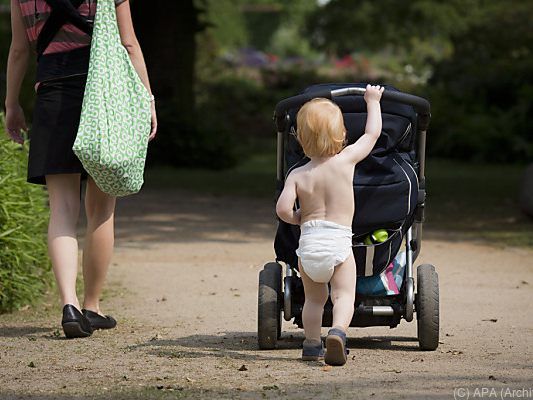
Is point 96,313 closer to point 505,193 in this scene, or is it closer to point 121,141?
point 121,141

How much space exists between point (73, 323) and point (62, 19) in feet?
4.99

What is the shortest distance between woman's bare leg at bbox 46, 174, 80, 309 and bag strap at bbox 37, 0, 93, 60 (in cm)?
69

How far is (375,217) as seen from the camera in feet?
18.4

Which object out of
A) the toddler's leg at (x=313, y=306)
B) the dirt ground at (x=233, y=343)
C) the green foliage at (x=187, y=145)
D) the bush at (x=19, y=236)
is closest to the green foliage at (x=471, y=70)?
the green foliage at (x=187, y=145)

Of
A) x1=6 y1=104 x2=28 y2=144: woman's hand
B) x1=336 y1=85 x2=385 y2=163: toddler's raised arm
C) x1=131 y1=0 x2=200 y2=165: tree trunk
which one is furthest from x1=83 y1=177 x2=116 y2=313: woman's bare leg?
x1=131 y1=0 x2=200 y2=165: tree trunk

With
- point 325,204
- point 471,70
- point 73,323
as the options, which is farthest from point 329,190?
point 471,70

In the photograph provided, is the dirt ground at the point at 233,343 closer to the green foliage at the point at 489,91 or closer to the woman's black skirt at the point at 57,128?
the woman's black skirt at the point at 57,128

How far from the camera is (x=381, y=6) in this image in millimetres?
32312

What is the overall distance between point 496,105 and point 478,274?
48.5ft

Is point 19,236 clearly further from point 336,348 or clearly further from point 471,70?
point 471,70

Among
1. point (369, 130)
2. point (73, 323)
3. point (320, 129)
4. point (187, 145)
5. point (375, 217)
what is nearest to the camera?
point (320, 129)

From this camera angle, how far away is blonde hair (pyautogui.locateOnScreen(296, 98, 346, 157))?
5.30 meters

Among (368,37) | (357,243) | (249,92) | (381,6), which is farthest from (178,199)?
(368,37)

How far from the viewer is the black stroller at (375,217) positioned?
5.61 m
